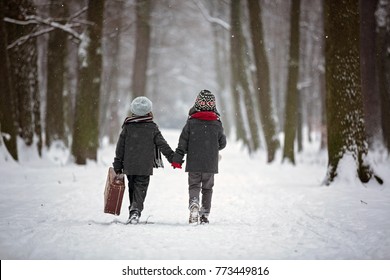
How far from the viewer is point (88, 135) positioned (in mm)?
13383

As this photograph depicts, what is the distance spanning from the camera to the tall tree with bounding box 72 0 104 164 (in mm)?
13184

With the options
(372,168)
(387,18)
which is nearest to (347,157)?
(372,168)

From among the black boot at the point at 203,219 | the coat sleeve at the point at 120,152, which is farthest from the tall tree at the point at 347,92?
the coat sleeve at the point at 120,152

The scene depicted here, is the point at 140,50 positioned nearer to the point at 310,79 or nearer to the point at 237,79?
the point at 237,79

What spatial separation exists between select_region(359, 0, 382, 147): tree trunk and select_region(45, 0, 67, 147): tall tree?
10.9 meters

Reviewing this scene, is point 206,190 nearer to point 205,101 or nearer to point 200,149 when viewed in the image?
point 200,149

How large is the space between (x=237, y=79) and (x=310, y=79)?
6063 millimetres

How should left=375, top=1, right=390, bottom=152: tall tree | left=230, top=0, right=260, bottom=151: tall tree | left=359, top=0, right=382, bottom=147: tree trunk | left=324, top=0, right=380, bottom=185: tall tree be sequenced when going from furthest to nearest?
left=230, top=0, right=260, bottom=151: tall tree
left=375, top=1, right=390, bottom=152: tall tree
left=359, top=0, right=382, bottom=147: tree trunk
left=324, top=0, right=380, bottom=185: tall tree

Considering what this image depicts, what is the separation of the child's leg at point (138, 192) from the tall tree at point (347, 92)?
15.2 ft

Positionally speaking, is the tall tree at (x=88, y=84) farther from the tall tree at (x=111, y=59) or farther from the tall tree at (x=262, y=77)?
the tall tree at (x=262, y=77)

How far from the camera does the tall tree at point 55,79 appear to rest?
16.8 m

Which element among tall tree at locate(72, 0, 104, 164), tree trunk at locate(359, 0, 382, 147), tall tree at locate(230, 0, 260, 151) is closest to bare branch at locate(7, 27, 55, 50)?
tall tree at locate(72, 0, 104, 164)

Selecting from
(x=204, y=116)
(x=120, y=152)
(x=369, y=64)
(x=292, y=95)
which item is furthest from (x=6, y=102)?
(x=369, y=64)

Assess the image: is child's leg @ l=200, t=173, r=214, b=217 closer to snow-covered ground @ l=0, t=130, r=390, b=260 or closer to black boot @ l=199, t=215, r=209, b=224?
black boot @ l=199, t=215, r=209, b=224
